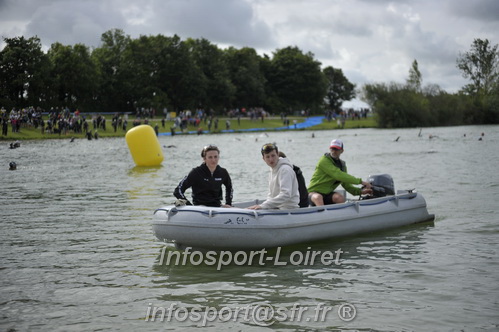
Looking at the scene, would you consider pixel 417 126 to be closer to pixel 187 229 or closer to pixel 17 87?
pixel 17 87

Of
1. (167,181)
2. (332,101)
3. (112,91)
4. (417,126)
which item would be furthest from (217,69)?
(167,181)

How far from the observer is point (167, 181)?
71.6ft

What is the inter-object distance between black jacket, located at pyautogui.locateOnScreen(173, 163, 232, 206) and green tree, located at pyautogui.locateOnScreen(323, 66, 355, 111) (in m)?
151

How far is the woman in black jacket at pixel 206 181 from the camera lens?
9742 mm

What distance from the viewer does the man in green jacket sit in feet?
36.8

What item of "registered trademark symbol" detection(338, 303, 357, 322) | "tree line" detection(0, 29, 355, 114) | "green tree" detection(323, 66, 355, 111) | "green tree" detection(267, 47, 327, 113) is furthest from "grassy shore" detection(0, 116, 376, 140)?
"green tree" detection(323, 66, 355, 111)

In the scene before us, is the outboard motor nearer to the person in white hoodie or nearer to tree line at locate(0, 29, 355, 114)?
the person in white hoodie

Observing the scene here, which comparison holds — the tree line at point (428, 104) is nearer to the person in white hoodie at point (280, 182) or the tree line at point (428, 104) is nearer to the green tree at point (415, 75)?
the green tree at point (415, 75)

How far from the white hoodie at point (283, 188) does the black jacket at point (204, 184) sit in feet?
2.57

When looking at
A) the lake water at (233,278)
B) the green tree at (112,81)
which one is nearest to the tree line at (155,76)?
the green tree at (112,81)

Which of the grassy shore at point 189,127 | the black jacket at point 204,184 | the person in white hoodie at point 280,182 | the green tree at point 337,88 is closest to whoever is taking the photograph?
the person in white hoodie at point 280,182

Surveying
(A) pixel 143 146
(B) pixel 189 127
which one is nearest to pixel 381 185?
(A) pixel 143 146

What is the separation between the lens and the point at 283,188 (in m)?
9.73

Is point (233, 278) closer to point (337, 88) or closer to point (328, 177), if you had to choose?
point (328, 177)
